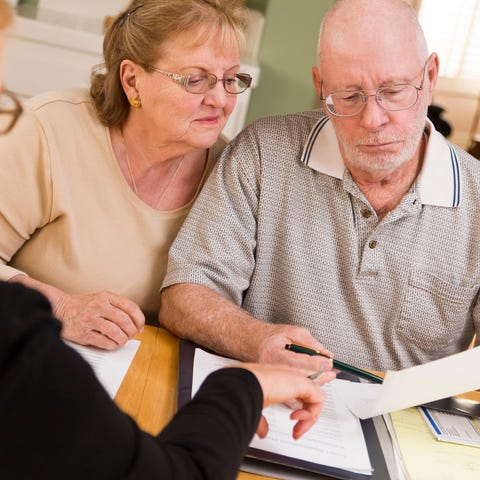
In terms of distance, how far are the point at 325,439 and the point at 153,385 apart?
30cm

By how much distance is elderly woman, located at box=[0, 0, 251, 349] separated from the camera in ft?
5.36

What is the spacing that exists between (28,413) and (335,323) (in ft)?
3.55

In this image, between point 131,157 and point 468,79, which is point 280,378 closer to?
point 131,157

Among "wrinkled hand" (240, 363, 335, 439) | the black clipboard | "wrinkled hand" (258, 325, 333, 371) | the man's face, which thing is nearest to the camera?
"wrinkled hand" (240, 363, 335, 439)

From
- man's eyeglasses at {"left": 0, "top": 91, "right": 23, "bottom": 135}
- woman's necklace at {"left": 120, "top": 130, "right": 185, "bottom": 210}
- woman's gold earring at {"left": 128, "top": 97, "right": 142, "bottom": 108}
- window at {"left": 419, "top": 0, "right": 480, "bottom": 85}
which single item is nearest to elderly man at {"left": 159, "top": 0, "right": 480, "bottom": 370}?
woman's necklace at {"left": 120, "top": 130, "right": 185, "bottom": 210}

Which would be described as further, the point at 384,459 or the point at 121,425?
the point at 384,459

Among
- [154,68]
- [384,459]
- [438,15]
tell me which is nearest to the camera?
[384,459]

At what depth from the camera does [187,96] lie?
166cm

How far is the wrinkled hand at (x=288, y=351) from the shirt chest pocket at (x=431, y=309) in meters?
0.36

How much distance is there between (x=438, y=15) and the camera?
5492 mm

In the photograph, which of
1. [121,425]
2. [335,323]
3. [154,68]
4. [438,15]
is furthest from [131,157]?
[438,15]

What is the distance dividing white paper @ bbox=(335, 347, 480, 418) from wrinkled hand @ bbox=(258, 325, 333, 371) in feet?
0.38

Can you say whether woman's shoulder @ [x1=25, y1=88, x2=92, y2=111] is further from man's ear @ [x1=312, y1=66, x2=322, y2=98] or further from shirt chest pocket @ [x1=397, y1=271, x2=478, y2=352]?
shirt chest pocket @ [x1=397, y1=271, x2=478, y2=352]

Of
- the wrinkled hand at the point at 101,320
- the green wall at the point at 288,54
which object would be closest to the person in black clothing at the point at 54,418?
the wrinkled hand at the point at 101,320
